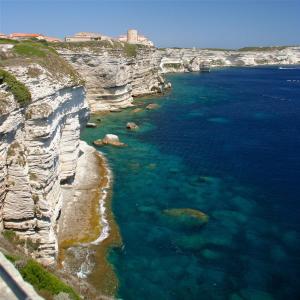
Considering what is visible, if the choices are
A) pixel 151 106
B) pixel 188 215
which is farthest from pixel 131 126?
pixel 188 215

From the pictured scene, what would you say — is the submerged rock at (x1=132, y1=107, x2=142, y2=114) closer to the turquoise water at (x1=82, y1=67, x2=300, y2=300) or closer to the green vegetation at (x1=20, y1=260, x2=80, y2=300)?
the turquoise water at (x1=82, y1=67, x2=300, y2=300)

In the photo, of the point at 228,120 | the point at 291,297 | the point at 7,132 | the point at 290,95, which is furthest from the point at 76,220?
the point at 290,95

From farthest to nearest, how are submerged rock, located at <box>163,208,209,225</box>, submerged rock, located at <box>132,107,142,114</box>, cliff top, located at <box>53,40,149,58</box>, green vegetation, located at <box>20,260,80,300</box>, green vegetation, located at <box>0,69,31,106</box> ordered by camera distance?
submerged rock, located at <box>132,107,142,114</box> < cliff top, located at <box>53,40,149,58</box> < submerged rock, located at <box>163,208,209,225</box> < green vegetation, located at <box>0,69,31,106</box> < green vegetation, located at <box>20,260,80,300</box>

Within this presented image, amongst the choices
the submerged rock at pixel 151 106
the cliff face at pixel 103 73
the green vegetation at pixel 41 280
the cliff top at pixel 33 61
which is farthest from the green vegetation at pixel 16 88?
the submerged rock at pixel 151 106

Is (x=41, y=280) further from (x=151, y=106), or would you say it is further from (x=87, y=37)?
(x=87, y=37)

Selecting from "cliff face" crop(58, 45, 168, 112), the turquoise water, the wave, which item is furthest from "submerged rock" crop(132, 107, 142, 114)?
the wave
